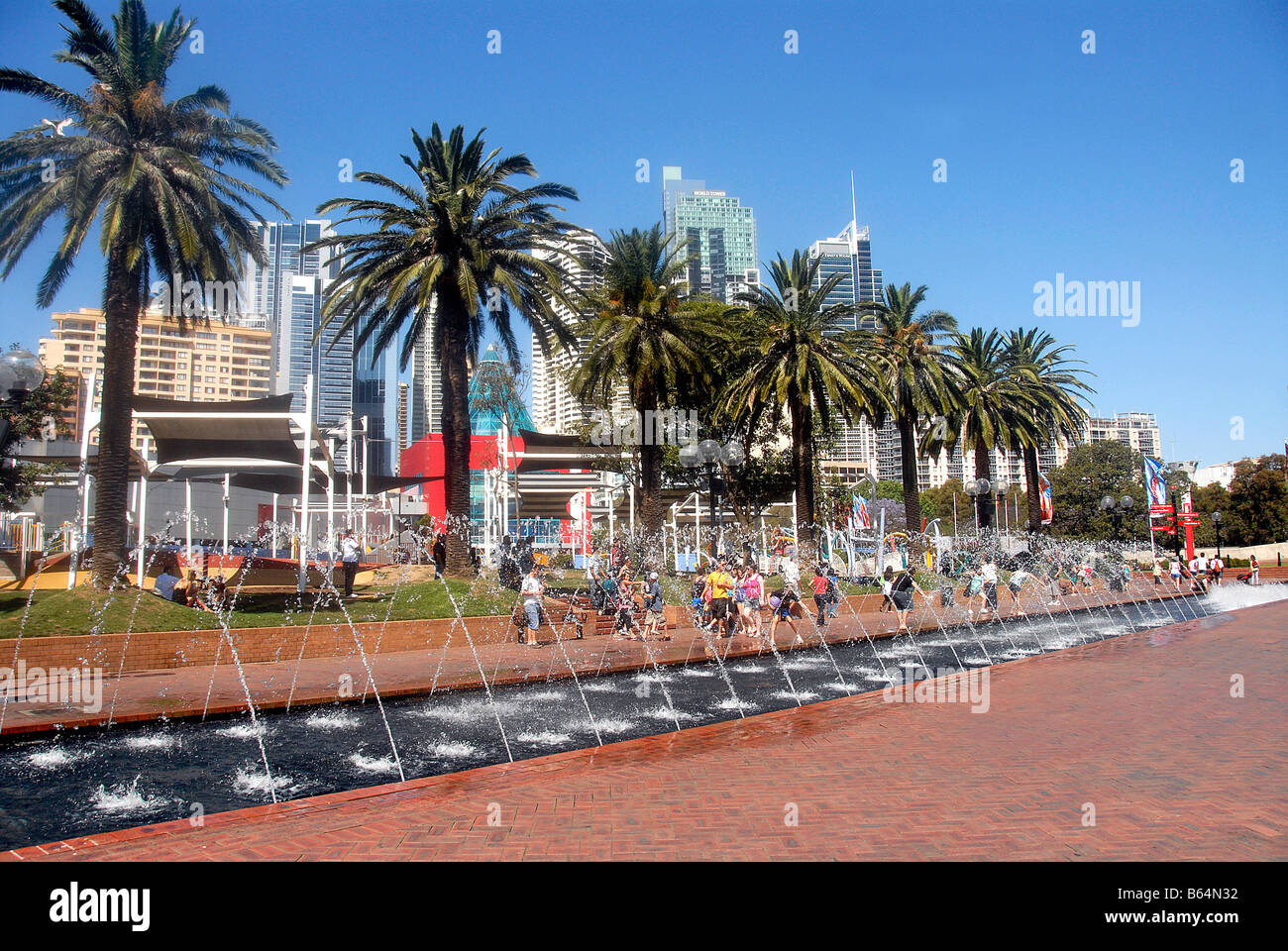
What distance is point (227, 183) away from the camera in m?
19.0

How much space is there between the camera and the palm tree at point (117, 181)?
55.1 feet

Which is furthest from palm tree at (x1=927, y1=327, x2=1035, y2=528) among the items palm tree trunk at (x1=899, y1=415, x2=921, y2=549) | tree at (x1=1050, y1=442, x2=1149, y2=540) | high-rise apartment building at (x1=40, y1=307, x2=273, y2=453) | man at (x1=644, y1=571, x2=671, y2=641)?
high-rise apartment building at (x1=40, y1=307, x2=273, y2=453)

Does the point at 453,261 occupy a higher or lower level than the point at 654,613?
higher

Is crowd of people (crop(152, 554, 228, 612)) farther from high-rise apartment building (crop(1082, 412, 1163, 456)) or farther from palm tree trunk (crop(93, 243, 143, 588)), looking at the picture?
high-rise apartment building (crop(1082, 412, 1163, 456))

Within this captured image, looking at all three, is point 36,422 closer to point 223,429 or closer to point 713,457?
point 223,429

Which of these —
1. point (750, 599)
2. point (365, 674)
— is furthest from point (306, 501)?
point (750, 599)

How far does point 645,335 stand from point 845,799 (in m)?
21.4

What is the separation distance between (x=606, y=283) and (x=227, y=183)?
11.6 m

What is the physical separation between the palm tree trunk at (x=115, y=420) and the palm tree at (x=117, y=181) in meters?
0.02

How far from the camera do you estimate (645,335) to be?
26281 millimetres

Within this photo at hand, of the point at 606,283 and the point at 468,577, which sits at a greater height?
the point at 606,283

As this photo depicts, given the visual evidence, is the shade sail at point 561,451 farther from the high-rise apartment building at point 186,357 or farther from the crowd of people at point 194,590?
the high-rise apartment building at point 186,357
